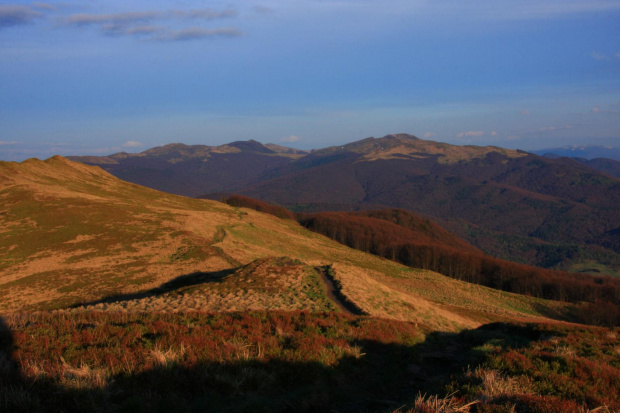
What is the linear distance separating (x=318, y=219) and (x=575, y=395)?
126m

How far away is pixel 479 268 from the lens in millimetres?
91125

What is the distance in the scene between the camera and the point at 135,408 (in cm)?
616

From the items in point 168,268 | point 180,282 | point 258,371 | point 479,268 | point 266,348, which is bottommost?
point 479,268

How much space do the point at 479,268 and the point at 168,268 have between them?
79.6 m

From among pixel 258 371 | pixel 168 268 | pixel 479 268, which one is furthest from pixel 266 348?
pixel 479 268

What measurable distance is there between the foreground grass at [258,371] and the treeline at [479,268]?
5999cm

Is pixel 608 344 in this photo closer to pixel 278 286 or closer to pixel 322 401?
pixel 322 401

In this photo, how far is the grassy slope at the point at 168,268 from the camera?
23703mm

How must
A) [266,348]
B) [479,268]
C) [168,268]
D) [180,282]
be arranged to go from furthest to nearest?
[479,268] < [168,268] < [180,282] < [266,348]

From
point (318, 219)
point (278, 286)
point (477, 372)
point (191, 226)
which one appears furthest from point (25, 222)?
point (318, 219)

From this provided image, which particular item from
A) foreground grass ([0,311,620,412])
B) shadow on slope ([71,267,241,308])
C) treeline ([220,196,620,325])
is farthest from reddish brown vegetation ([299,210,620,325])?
foreground grass ([0,311,620,412])

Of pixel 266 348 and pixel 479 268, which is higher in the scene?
pixel 266 348

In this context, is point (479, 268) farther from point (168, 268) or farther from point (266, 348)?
point (266, 348)

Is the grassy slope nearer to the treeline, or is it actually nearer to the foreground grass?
the foreground grass
